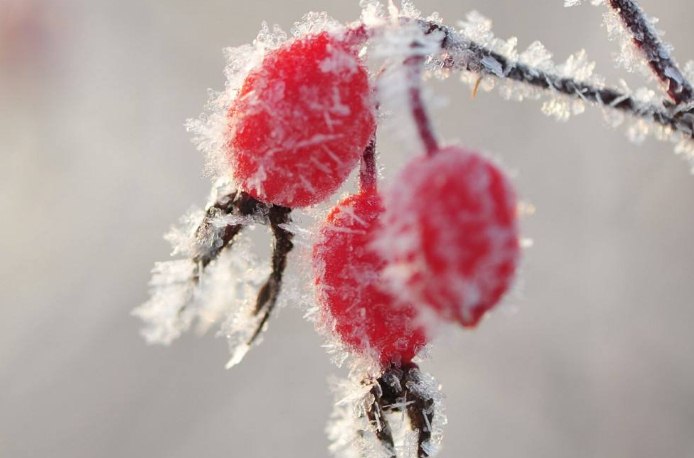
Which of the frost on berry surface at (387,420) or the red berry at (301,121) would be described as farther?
the frost on berry surface at (387,420)

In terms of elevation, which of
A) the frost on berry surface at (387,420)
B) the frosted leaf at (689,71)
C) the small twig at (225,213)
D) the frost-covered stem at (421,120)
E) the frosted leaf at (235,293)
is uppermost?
the frost-covered stem at (421,120)

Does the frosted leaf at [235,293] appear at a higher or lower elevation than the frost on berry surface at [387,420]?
higher

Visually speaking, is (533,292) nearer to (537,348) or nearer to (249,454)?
(537,348)

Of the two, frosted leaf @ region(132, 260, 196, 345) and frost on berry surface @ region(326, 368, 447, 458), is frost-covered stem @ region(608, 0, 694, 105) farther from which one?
frosted leaf @ region(132, 260, 196, 345)

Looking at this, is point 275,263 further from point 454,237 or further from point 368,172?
point 454,237

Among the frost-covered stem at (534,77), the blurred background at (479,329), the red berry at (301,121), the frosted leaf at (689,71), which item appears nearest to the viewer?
the red berry at (301,121)

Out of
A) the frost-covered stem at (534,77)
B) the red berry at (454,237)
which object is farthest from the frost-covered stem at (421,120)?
the frost-covered stem at (534,77)

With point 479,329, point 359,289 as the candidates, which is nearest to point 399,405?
point 359,289

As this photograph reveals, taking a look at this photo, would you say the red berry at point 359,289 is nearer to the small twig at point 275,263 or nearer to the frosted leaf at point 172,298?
the small twig at point 275,263
